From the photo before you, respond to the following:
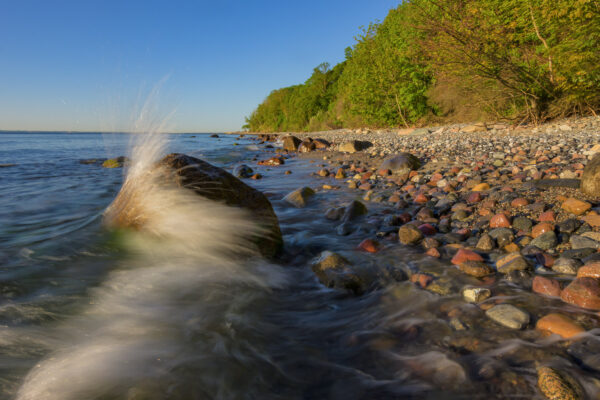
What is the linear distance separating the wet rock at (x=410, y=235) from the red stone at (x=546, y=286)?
47.3 inches

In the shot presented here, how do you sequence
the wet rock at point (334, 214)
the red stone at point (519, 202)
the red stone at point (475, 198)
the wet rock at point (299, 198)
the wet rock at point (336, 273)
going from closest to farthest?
1. the wet rock at point (336, 273)
2. the red stone at point (519, 202)
3. the red stone at point (475, 198)
4. the wet rock at point (334, 214)
5. the wet rock at point (299, 198)

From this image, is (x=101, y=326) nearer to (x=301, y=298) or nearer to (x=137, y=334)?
(x=137, y=334)

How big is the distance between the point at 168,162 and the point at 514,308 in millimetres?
3646

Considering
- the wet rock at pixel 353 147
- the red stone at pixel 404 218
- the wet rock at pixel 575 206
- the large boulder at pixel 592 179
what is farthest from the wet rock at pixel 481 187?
the wet rock at pixel 353 147

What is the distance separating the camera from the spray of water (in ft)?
5.40

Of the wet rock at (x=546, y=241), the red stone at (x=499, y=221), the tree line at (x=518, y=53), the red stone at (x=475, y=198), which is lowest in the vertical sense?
the wet rock at (x=546, y=241)

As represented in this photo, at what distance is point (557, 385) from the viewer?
138cm

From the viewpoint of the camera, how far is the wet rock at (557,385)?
52.8 inches

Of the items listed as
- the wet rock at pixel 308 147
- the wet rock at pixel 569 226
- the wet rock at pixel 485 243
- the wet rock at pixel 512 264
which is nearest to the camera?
the wet rock at pixel 512 264

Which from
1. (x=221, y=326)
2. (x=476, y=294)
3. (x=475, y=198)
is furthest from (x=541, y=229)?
(x=221, y=326)

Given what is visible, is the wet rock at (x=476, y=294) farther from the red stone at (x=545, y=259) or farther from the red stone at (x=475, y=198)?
the red stone at (x=475, y=198)

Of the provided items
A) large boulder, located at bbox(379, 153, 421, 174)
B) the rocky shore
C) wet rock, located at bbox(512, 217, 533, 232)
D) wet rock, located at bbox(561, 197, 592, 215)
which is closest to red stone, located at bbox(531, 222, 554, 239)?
the rocky shore

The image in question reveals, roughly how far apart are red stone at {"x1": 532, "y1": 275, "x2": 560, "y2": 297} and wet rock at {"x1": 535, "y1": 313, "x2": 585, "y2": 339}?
0.96ft

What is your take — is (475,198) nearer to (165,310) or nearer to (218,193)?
(218,193)
